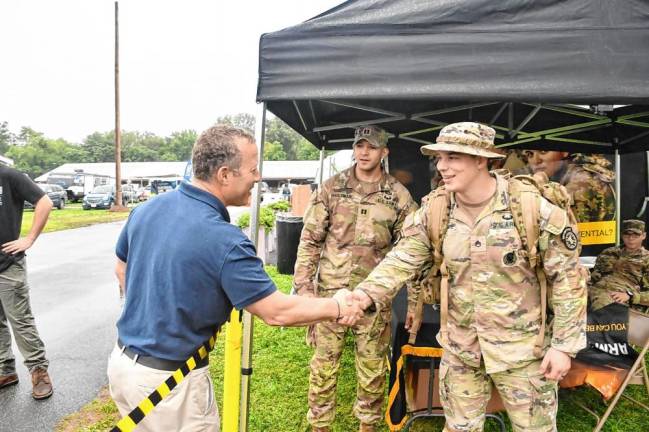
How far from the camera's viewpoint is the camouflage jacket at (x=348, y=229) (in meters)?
3.03

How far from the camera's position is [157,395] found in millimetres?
1731

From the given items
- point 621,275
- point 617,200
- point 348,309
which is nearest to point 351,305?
point 348,309

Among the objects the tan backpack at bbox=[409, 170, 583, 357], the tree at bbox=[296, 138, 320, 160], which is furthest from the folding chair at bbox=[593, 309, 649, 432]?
the tree at bbox=[296, 138, 320, 160]

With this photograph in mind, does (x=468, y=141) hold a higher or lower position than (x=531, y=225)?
higher

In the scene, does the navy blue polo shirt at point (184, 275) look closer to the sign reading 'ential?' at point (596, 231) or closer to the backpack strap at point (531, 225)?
the backpack strap at point (531, 225)

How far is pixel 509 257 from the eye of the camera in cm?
201

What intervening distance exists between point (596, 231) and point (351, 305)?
433cm

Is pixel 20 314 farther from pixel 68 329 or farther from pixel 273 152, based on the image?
pixel 273 152

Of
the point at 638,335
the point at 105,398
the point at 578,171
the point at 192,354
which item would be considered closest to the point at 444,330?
the point at 192,354

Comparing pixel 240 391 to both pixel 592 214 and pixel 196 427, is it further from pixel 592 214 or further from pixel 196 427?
pixel 592 214

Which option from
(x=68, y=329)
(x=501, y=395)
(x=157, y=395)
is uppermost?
(x=157, y=395)

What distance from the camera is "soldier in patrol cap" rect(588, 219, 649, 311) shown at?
4.17 meters

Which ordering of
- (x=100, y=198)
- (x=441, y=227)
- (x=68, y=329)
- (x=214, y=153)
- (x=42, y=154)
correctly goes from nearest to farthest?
(x=214, y=153), (x=441, y=227), (x=68, y=329), (x=100, y=198), (x=42, y=154)

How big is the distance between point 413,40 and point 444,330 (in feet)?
4.88
